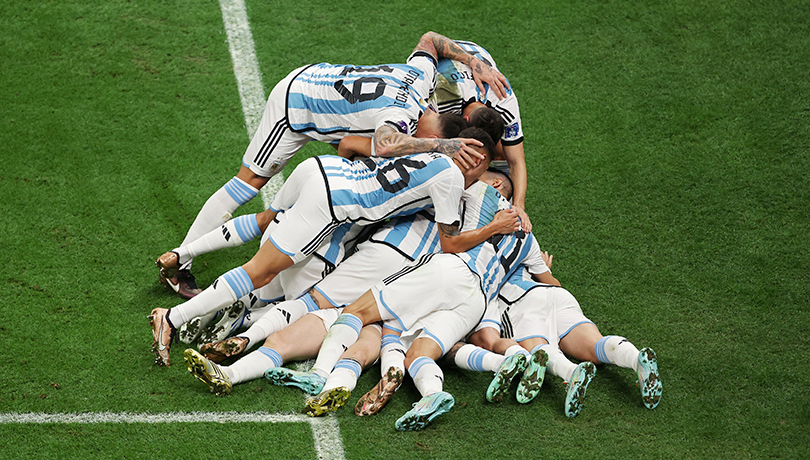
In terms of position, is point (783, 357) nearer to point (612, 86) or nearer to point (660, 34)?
point (612, 86)

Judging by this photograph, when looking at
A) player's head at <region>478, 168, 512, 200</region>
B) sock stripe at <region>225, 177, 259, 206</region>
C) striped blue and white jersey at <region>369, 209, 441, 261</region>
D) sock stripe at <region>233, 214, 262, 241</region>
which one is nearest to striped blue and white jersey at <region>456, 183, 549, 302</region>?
striped blue and white jersey at <region>369, 209, 441, 261</region>

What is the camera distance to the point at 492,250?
14.6 ft

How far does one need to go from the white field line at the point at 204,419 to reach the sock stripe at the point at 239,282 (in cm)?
68

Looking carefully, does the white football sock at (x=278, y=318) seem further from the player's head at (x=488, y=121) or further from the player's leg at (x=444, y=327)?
the player's head at (x=488, y=121)

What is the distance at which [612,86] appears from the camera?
6.89m

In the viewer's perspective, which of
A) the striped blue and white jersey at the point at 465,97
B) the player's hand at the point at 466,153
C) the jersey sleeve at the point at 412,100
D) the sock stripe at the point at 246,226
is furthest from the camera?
the striped blue and white jersey at the point at 465,97

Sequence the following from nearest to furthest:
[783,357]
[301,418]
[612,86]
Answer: [301,418]
[783,357]
[612,86]

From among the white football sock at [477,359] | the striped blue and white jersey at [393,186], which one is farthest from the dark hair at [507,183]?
the white football sock at [477,359]

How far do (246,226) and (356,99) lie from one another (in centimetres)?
107

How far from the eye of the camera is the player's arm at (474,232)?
14.2 feet

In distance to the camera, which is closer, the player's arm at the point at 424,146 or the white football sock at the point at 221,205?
the player's arm at the point at 424,146

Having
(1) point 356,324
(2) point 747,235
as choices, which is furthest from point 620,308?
(1) point 356,324

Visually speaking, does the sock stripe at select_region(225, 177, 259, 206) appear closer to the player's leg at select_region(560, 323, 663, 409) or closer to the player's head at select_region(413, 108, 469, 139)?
the player's head at select_region(413, 108, 469, 139)

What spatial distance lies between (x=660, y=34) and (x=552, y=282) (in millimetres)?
3752
